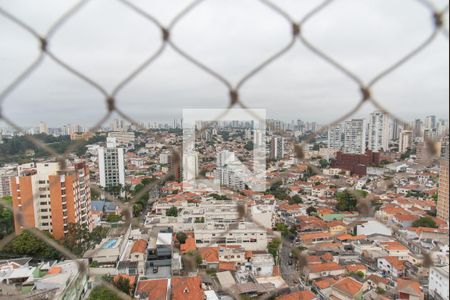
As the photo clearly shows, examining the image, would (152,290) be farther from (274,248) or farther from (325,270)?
(325,270)

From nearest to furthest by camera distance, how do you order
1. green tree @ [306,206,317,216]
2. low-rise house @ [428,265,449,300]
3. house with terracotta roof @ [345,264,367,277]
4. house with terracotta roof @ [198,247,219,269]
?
low-rise house @ [428,265,449,300], house with terracotta roof @ [198,247,219,269], house with terracotta roof @ [345,264,367,277], green tree @ [306,206,317,216]

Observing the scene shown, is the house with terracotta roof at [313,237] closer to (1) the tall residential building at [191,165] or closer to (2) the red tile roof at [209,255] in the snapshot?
(2) the red tile roof at [209,255]

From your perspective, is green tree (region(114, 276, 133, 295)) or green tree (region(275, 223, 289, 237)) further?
green tree (region(275, 223, 289, 237))

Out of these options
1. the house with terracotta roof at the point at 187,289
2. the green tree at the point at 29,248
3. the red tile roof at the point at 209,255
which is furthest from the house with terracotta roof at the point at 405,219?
the green tree at the point at 29,248

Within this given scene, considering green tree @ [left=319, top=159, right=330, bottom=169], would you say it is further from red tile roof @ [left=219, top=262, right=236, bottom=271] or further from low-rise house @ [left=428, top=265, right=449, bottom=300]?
low-rise house @ [left=428, top=265, right=449, bottom=300]

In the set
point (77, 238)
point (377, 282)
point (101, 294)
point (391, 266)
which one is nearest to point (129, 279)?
point (101, 294)

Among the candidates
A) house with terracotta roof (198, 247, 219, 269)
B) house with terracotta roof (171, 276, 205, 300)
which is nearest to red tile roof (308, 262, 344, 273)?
house with terracotta roof (198, 247, 219, 269)
